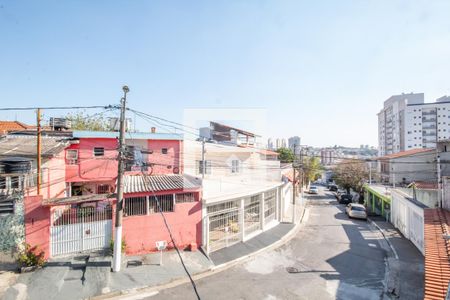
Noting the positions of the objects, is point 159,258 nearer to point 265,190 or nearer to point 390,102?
point 265,190

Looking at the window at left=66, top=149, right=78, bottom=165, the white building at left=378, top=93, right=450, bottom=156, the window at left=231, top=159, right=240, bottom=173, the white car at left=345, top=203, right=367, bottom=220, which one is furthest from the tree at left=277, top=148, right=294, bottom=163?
the white building at left=378, top=93, right=450, bottom=156

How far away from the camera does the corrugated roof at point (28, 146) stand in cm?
1220

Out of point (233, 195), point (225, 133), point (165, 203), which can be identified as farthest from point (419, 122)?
point (165, 203)

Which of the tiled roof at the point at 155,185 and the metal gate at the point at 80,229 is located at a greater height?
the tiled roof at the point at 155,185

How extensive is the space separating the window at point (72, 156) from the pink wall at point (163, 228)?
23.9 feet

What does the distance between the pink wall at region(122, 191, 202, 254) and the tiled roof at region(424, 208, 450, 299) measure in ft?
30.4

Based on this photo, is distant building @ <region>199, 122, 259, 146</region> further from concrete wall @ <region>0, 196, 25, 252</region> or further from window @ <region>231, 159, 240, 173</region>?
concrete wall @ <region>0, 196, 25, 252</region>

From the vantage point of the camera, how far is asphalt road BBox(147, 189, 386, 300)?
944 cm

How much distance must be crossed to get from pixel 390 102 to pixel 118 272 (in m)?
91.6

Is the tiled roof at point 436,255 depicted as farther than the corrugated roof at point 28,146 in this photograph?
No

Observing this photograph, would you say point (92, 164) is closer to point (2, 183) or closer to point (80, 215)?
point (2, 183)

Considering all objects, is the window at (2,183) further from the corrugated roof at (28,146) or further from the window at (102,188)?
the window at (102,188)

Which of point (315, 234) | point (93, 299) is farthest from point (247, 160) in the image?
point (93, 299)

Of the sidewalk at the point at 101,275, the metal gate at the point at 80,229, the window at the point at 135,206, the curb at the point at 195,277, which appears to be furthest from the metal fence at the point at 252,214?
the metal gate at the point at 80,229
